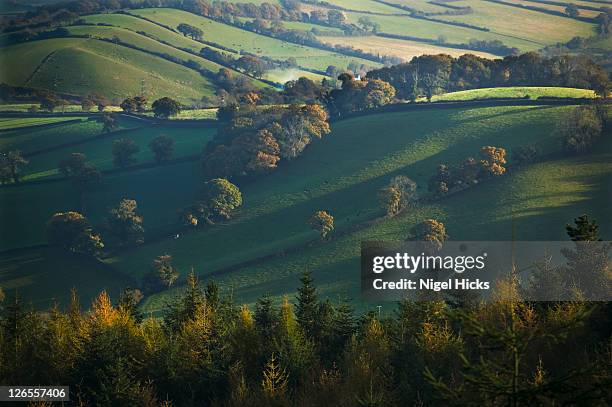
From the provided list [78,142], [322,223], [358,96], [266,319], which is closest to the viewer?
[266,319]

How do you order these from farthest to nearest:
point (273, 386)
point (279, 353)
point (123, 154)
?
1. point (123, 154)
2. point (279, 353)
3. point (273, 386)

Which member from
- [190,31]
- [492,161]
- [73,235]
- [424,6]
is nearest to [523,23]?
[424,6]

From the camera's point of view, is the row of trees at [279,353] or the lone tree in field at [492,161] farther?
the lone tree in field at [492,161]

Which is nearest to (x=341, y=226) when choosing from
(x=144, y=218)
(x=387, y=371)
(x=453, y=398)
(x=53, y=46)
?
(x=144, y=218)

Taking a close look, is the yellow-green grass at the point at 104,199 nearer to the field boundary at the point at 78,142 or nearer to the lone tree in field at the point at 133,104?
the field boundary at the point at 78,142

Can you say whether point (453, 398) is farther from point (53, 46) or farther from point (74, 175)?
point (53, 46)

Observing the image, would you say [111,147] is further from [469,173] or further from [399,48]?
[399,48]

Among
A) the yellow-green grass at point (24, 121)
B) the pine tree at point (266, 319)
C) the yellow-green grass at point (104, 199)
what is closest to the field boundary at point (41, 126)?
the yellow-green grass at point (24, 121)
